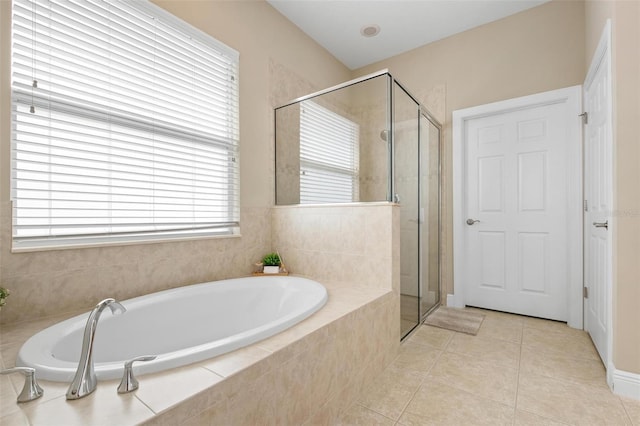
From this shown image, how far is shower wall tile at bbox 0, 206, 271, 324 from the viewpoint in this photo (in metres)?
1.33

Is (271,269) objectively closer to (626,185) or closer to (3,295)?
(3,295)

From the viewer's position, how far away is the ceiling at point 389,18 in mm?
2592

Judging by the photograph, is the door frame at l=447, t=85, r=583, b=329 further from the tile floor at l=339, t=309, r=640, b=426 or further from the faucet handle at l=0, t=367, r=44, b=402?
the faucet handle at l=0, t=367, r=44, b=402

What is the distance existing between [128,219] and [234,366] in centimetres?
121

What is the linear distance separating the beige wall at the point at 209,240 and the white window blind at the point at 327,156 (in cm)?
34

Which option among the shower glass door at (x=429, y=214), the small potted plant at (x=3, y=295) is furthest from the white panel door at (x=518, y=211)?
the small potted plant at (x=3, y=295)

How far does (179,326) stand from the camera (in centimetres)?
165

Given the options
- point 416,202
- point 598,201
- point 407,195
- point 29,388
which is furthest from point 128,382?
point 598,201

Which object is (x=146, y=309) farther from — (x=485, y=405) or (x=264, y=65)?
(x=264, y=65)

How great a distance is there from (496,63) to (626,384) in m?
2.64

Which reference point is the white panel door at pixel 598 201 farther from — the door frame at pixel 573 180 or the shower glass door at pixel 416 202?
the shower glass door at pixel 416 202

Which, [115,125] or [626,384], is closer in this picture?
[626,384]

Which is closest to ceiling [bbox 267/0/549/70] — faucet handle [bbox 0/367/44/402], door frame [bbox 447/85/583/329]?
door frame [bbox 447/85/583/329]

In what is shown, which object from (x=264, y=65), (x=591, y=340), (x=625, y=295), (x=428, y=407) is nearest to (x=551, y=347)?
(x=591, y=340)
